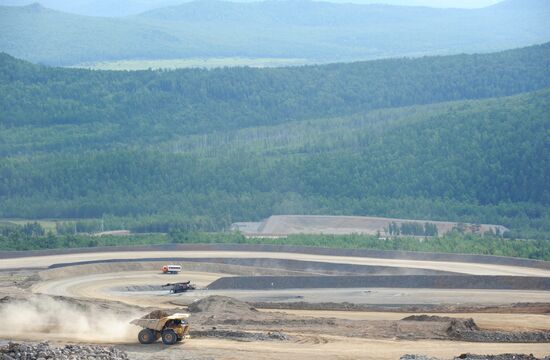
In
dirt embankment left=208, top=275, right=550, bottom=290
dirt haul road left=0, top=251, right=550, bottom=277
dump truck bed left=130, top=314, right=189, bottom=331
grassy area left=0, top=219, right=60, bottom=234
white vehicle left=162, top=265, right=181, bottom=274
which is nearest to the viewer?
dump truck bed left=130, top=314, right=189, bottom=331

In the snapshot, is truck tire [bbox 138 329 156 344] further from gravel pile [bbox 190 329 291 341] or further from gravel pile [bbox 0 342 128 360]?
gravel pile [bbox 0 342 128 360]

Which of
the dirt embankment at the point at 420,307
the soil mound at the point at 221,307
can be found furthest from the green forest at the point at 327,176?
the soil mound at the point at 221,307

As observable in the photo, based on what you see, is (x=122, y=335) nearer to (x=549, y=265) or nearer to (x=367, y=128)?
(x=549, y=265)

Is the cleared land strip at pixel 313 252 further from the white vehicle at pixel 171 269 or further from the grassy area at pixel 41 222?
the grassy area at pixel 41 222

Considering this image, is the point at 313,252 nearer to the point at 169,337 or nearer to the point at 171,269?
the point at 171,269

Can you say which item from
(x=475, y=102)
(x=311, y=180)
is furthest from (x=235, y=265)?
(x=475, y=102)

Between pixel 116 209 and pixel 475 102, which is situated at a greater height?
pixel 475 102

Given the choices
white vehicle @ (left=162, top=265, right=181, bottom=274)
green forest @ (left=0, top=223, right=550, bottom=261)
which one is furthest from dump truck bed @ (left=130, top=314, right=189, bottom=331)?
green forest @ (left=0, top=223, right=550, bottom=261)
